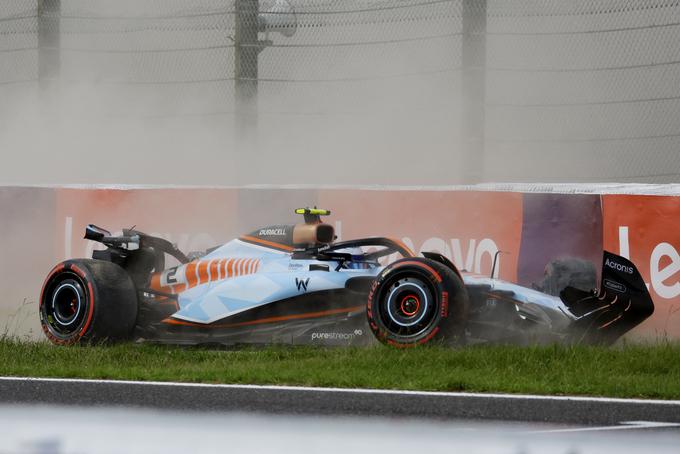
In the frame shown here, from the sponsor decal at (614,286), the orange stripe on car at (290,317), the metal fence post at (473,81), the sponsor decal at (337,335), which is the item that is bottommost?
the sponsor decal at (337,335)

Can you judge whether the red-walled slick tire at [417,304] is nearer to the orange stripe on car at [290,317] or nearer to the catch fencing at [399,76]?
the orange stripe on car at [290,317]

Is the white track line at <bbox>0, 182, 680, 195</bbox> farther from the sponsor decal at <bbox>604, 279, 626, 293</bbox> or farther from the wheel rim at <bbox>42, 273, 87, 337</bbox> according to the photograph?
the wheel rim at <bbox>42, 273, 87, 337</bbox>

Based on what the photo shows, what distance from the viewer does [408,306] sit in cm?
823

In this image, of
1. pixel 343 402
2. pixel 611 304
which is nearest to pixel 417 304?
pixel 611 304

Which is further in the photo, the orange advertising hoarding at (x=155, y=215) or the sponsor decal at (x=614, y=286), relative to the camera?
the orange advertising hoarding at (x=155, y=215)

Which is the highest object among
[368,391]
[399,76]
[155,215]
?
[399,76]

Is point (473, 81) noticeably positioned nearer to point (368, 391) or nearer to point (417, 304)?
point (417, 304)

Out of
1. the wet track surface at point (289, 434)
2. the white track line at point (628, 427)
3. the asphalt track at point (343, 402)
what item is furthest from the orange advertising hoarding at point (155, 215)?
the white track line at point (628, 427)

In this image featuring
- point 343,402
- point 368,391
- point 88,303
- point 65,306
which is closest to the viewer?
point 343,402

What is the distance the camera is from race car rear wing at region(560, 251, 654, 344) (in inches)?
321

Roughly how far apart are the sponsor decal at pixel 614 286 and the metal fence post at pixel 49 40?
7.29 m

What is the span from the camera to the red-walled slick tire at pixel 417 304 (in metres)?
8.05

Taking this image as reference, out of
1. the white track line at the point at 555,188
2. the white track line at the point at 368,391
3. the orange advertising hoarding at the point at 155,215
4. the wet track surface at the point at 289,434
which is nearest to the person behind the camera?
the wet track surface at the point at 289,434

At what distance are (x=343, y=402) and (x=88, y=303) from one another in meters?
3.35
